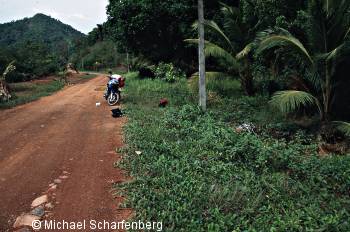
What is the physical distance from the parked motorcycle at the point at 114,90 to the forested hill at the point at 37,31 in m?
74.2

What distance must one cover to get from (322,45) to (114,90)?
26.2 ft

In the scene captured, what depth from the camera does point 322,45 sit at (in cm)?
855

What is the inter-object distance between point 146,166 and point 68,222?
1.90 metres

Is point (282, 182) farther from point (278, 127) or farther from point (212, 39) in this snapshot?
point (212, 39)

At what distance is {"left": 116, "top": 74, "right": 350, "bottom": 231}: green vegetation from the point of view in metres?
4.45

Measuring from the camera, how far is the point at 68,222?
446 centimetres

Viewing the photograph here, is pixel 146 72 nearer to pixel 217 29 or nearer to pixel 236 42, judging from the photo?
pixel 236 42

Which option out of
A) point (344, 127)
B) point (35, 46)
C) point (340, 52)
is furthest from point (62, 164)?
point (35, 46)

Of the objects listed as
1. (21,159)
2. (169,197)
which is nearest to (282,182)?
(169,197)

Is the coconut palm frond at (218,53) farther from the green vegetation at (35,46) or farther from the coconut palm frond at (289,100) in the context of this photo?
the green vegetation at (35,46)

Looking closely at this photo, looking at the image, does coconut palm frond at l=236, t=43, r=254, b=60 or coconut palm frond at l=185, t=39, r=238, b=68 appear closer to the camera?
coconut palm frond at l=185, t=39, r=238, b=68

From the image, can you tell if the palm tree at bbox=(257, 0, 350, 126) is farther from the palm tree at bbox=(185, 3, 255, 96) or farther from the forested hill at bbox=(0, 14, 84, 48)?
the forested hill at bbox=(0, 14, 84, 48)

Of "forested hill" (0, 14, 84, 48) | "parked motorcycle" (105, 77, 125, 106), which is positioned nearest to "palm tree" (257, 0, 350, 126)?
"parked motorcycle" (105, 77, 125, 106)

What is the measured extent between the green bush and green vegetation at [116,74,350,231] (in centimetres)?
1041
